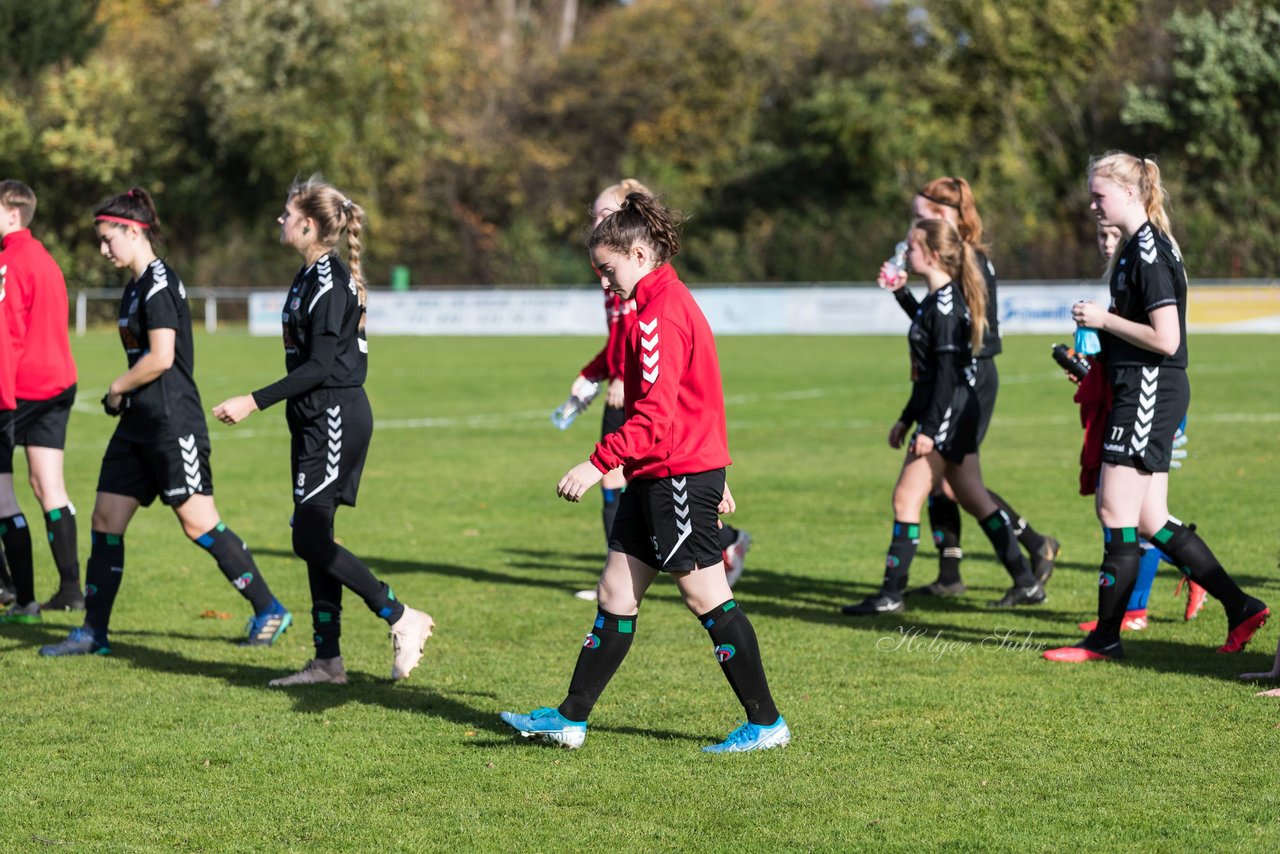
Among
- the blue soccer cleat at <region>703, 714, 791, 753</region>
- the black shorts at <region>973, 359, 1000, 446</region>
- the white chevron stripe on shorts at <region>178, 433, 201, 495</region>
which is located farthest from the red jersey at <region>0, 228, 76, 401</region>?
the black shorts at <region>973, 359, 1000, 446</region>

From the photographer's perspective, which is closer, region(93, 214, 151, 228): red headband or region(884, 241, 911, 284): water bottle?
region(93, 214, 151, 228): red headband

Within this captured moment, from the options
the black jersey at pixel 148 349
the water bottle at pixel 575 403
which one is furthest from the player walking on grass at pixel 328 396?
the water bottle at pixel 575 403

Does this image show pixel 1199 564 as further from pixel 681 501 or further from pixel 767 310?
pixel 767 310

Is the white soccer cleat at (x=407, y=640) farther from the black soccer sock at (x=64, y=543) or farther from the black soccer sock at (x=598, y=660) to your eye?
the black soccer sock at (x=64, y=543)

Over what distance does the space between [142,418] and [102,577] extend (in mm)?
738

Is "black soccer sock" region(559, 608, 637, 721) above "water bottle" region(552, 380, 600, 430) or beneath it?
beneath

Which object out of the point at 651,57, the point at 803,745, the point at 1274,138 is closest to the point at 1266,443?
the point at 803,745

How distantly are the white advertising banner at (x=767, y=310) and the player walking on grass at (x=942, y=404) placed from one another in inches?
908

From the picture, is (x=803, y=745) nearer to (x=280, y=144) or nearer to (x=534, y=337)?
(x=534, y=337)

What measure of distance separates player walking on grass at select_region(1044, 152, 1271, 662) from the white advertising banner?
24349mm

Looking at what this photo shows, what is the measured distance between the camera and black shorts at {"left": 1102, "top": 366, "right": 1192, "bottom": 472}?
6250mm

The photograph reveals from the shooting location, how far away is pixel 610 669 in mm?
5297

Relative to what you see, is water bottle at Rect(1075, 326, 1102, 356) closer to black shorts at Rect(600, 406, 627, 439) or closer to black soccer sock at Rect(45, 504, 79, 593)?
black shorts at Rect(600, 406, 627, 439)

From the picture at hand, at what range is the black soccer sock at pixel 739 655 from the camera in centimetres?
518
